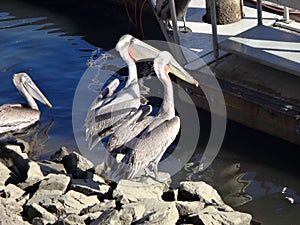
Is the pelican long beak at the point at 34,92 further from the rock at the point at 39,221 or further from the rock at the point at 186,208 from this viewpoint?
the rock at the point at 186,208

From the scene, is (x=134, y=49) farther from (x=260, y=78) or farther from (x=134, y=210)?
(x=134, y=210)

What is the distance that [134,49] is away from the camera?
956cm

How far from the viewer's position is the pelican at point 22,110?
1063 cm

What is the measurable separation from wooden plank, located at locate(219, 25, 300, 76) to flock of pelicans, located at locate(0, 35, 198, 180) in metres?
0.96

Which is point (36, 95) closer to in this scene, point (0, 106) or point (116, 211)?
point (0, 106)

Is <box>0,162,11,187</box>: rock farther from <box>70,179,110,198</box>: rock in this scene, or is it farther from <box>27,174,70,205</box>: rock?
<box>70,179,110,198</box>: rock

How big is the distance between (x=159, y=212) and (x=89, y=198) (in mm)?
1161

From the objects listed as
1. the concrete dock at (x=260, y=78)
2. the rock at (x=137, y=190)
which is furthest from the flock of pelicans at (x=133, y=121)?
the concrete dock at (x=260, y=78)

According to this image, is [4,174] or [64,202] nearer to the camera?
[64,202]

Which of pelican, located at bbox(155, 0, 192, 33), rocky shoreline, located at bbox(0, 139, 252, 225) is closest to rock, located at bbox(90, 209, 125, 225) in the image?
rocky shoreline, located at bbox(0, 139, 252, 225)

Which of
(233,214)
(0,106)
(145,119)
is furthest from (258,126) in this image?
(0,106)

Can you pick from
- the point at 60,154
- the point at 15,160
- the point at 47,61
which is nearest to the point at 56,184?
the point at 15,160

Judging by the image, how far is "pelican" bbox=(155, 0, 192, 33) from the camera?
36.0ft

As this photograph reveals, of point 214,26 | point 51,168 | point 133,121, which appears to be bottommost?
point 51,168
